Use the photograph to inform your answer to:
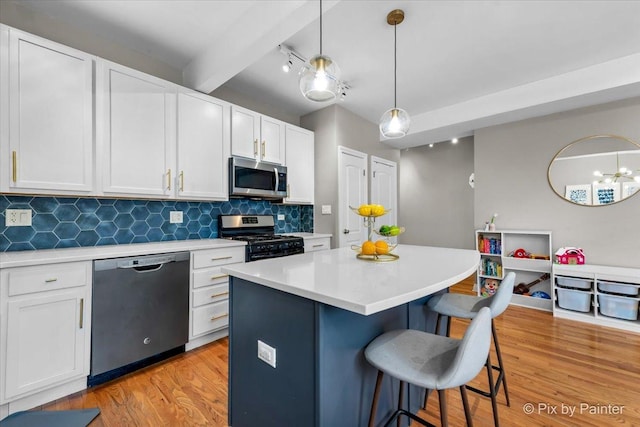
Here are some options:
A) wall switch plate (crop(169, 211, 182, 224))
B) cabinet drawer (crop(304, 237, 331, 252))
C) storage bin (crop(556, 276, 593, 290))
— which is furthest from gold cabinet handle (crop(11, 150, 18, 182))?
storage bin (crop(556, 276, 593, 290))

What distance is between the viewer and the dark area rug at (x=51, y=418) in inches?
60.9

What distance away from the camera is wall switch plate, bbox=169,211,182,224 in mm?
2775

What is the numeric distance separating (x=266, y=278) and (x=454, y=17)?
2487 mm

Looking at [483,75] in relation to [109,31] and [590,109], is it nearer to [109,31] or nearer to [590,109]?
[590,109]

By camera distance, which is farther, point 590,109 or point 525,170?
point 525,170

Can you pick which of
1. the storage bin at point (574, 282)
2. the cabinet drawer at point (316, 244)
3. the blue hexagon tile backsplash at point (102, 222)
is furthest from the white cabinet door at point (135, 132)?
the storage bin at point (574, 282)

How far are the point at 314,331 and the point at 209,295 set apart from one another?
1.75 meters

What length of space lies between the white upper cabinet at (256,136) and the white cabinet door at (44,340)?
190 cm

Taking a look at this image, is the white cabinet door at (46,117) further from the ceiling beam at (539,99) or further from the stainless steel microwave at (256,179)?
the ceiling beam at (539,99)

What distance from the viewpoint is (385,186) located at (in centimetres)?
480

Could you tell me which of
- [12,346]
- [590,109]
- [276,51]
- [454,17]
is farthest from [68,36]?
[590,109]

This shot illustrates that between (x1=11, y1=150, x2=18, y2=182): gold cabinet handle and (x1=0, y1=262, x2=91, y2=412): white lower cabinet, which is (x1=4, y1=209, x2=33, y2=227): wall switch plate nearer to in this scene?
(x1=11, y1=150, x2=18, y2=182): gold cabinet handle

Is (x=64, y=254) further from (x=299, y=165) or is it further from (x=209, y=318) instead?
(x=299, y=165)

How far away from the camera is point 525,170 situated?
3.82m
